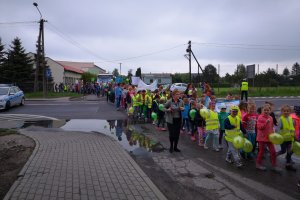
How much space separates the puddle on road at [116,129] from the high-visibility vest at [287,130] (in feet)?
11.0

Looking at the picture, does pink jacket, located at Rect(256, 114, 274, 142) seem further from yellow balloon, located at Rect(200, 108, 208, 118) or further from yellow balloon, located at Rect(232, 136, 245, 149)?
yellow balloon, located at Rect(200, 108, 208, 118)

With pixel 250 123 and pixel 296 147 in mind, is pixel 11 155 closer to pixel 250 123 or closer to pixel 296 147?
pixel 250 123

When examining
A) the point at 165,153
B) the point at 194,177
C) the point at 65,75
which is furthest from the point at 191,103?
the point at 65,75

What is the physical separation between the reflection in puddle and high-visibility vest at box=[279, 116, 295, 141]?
3.38 meters

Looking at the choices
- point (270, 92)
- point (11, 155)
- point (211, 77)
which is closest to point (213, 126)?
point (11, 155)

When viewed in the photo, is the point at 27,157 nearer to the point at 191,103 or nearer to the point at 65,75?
the point at 191,103

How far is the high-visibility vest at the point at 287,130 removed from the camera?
6.99 m

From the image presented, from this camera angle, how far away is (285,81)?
132ft

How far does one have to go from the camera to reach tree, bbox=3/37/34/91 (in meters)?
46.3

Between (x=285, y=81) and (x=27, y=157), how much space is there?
127ft

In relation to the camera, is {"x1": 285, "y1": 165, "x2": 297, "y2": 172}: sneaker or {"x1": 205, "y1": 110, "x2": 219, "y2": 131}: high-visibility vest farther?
{"x1": 205, "y1": 110, "x2": 219, "y2": 131}: high-visibility vest

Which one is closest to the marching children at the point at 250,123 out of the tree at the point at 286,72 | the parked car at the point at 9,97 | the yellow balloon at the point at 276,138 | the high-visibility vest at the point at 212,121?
the yellow balloon at the point at 276,138

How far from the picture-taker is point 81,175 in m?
6.10

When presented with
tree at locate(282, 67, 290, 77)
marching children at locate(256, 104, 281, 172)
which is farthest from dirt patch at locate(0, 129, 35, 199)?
tree at locate(282, 67, 290, 77)
